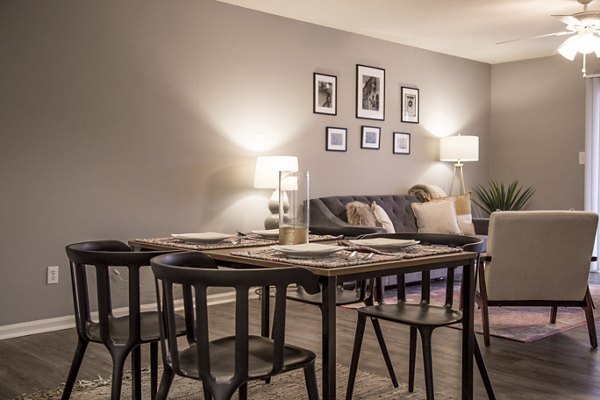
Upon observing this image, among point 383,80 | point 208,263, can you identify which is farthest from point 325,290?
point 383,80

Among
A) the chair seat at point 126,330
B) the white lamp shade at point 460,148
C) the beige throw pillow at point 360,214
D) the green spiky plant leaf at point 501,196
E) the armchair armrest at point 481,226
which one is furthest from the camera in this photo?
the green spiky plant leaf at point 501,196

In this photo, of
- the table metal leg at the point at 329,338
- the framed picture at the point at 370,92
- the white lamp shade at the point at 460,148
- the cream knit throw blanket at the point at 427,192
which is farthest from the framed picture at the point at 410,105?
the table metal leg at the point at 329,338

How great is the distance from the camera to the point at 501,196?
739cm

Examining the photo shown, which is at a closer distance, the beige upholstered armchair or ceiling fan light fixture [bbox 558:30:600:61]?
the beige upholstered armchair

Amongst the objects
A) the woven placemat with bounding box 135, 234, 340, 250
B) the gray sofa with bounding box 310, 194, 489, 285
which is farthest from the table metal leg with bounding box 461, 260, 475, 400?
the gray sofa with bounding box 310, 194, 489, 285

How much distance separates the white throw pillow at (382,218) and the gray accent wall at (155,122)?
18.8 inches

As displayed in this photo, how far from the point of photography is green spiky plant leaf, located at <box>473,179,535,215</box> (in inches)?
289

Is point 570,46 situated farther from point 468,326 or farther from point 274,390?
point 274,390

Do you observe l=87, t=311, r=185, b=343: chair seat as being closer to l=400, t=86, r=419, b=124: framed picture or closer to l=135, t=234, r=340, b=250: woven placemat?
l=135, t=234, r=340, b=250: woven placemat

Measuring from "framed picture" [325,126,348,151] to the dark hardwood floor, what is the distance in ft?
6.76

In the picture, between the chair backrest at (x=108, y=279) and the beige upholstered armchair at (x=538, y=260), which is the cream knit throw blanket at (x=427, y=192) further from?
the chair backrest at (x=108, y=279)

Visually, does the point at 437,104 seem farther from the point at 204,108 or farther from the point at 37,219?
the point at 37,219

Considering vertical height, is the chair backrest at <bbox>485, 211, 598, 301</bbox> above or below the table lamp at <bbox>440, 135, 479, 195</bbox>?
below

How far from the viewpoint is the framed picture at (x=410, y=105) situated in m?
6.67
